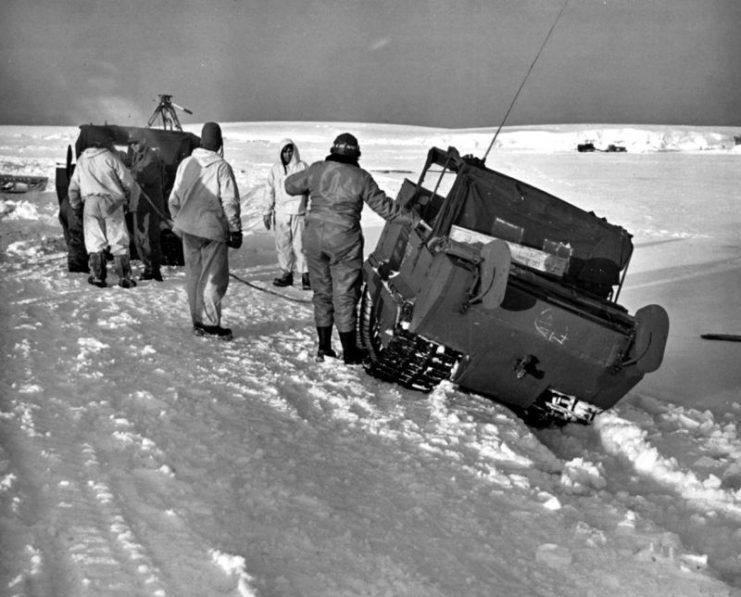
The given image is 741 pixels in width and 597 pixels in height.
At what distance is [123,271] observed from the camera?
7613 mm

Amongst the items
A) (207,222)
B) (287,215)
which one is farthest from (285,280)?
(207,222)

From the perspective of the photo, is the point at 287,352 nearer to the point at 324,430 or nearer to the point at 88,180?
the point at 324,430

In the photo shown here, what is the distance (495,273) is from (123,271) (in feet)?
15.7

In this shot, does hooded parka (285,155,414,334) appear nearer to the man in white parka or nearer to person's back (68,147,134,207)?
person's back (68,147,134,207)

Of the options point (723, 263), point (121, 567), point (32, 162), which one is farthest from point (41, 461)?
point (32, 162)

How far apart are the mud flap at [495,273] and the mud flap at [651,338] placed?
3.05 feet

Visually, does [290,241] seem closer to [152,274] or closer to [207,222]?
[152,274]

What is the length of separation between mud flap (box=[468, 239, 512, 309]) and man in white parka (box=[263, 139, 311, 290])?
452 cm

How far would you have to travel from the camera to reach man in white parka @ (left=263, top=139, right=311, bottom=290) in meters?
8.52

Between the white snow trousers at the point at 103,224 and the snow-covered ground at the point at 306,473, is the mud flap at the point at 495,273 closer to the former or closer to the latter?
the snow-covered ground at the point at 306,473

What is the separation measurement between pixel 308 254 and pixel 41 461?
2596 mm

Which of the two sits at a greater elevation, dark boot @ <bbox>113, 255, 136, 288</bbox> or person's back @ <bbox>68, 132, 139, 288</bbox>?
person's back @ <bbox>68, 132, 139, 288</bbox>

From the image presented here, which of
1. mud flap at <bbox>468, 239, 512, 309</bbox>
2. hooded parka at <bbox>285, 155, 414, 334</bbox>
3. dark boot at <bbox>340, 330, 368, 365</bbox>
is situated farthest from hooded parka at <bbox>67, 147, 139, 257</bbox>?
mud flap at <bbox>468, 239, 512, 309</bbox>

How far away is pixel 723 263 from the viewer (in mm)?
12234
